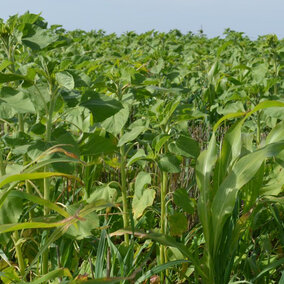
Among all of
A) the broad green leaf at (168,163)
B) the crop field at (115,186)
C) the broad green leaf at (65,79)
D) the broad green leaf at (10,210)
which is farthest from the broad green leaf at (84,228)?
the broad green leaf at (65,79)

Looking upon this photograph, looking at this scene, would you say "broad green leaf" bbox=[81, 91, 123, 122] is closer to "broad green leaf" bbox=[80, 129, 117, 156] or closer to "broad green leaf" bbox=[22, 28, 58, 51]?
"broad green leaf" bbox=[80, 129, 117, 156]

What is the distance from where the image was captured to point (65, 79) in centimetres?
158

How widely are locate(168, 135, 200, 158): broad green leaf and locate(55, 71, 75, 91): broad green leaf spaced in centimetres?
48

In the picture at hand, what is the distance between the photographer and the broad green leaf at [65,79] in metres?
1.56

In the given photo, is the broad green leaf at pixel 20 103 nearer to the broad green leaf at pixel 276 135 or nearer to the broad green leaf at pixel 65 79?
the broad green leaf at pixel 65 79

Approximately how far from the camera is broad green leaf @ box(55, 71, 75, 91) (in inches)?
61.4

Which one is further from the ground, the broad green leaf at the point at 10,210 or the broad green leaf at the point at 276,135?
the broad green leaf at the point at 276,135

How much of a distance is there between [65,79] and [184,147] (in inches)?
20.8

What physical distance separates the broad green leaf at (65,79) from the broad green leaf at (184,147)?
1.57ft

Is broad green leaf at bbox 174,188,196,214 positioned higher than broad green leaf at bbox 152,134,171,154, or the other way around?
broad green leaf at bbox 152,134,171,154

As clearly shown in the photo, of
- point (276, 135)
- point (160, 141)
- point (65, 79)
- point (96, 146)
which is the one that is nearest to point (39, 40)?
point (65, 79)

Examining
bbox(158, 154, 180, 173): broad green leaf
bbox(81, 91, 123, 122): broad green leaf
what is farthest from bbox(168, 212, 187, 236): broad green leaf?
bbox(81, 91, 123, 122): broad green leaf

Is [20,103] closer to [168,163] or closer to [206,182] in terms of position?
[168,163]

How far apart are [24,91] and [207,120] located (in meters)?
2.55
